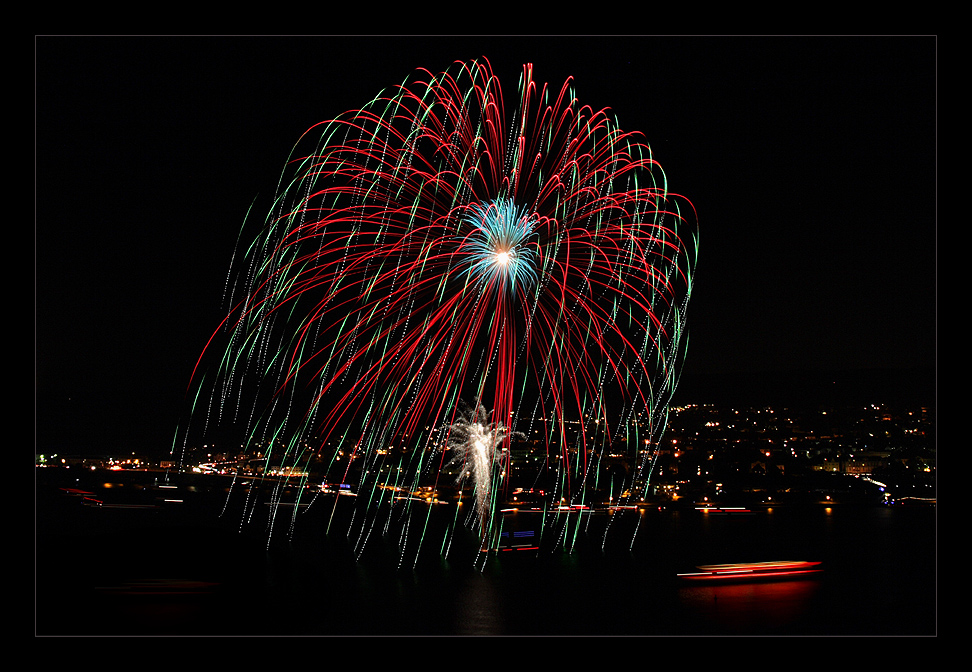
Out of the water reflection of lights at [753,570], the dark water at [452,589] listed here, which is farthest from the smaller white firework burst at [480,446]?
the water reflection of lights at [753,570]

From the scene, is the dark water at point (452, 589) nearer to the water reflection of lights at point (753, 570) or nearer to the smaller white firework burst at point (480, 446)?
the water reflection of lights at point (753, 570)

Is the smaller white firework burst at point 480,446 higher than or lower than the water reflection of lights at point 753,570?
higher

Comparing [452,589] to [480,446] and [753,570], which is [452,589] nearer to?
[480,446]

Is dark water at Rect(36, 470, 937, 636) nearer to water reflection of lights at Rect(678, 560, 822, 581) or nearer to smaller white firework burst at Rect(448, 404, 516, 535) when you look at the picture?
water reflection of lights at Rect(678, 560, 822, 581)

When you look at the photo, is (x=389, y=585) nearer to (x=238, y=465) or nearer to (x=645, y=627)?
(x=645, y=627)

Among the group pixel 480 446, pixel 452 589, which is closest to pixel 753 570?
pixel 480 446

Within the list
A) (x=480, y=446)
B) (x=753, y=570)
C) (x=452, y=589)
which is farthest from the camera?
(x=753, y=570)

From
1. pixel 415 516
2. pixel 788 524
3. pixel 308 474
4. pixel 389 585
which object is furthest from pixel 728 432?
pixel 389 585

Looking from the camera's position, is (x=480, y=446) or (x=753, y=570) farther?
(x=753, y=570)

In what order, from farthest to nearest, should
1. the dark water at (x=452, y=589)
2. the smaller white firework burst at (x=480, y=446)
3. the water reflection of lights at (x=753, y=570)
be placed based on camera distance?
the smaller white firework burst at (x=480, y=446) < the water reflection of lights at (x=753, y=570) < the dark water at (x=452, y=589)
